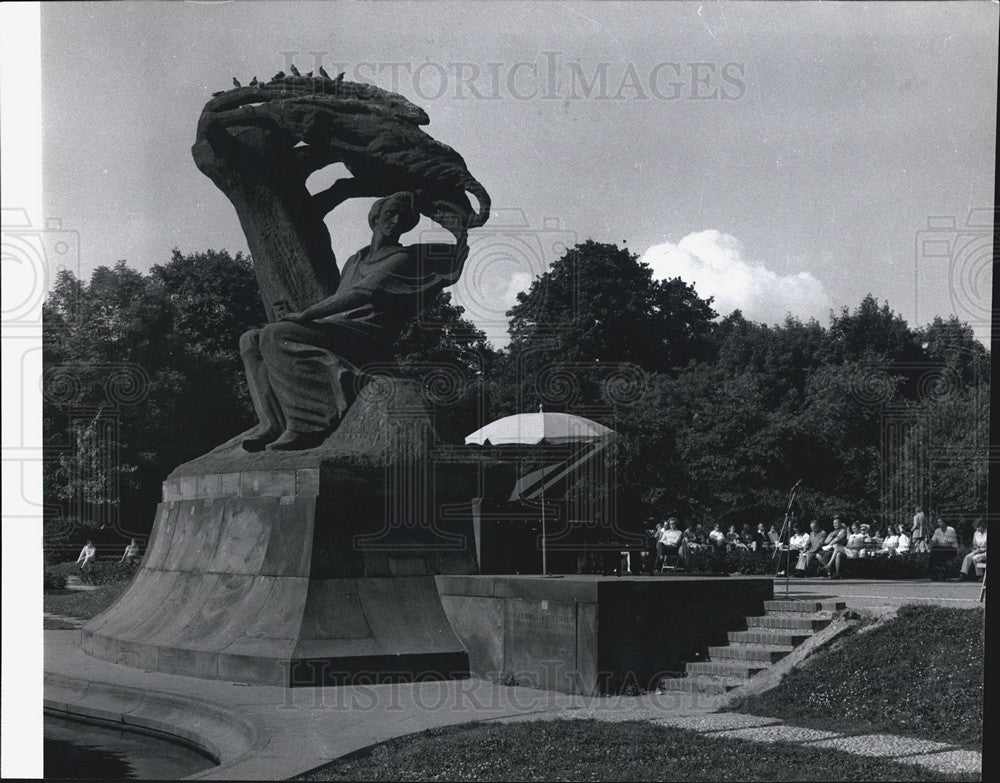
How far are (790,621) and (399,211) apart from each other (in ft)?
19.4

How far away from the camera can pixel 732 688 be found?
31.9ft

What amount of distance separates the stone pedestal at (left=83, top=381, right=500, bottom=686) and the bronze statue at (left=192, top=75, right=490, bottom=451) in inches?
26.5

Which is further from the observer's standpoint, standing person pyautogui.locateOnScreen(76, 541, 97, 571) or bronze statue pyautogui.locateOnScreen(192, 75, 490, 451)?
standing person pyautogui.locateOnScreen(76, 541, 97, 571)

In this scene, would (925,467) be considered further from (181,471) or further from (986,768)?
(986,768)

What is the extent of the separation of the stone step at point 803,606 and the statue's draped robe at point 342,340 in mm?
4702

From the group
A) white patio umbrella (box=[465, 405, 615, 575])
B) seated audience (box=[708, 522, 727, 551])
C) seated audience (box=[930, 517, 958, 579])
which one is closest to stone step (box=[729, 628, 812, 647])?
white patio umbrella (box=[465, 405, 615, 575])

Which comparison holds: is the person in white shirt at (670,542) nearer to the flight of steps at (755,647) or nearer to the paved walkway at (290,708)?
the flight of steps at (755,647)

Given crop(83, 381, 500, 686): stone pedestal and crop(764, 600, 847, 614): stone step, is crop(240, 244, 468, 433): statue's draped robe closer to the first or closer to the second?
crop(83, 381, 500, 686): stone pedestal

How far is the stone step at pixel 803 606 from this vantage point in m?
10.7

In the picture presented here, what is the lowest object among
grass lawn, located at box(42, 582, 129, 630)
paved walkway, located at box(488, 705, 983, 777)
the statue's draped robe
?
grass lawn, located at box(42, 582, 129, 630)

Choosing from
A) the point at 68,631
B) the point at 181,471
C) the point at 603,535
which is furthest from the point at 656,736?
the point at 68,631

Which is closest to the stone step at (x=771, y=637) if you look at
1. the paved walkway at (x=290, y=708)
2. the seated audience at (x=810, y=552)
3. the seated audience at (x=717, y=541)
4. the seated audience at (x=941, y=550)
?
the paved walkway at (x=290, y=708)

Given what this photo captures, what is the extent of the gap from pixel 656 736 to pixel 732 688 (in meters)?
2.21

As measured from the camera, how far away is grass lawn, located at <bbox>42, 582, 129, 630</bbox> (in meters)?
18.3
